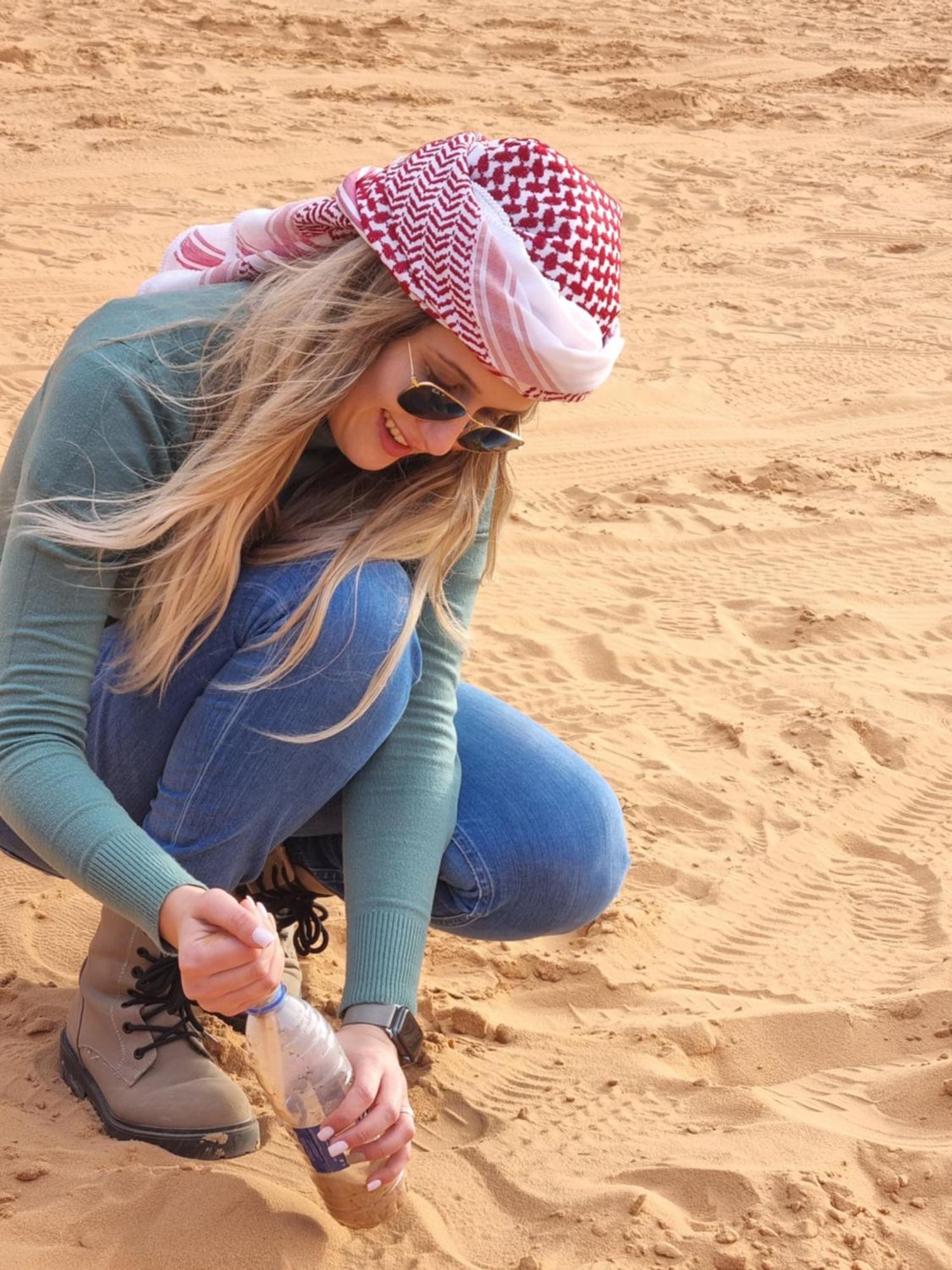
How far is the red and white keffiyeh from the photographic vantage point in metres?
1.71

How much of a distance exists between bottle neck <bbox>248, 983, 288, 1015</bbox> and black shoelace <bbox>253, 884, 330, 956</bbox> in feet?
1.73

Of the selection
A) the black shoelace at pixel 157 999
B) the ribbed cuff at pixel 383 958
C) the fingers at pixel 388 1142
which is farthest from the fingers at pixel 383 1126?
the black shoelace at pixel 157 999

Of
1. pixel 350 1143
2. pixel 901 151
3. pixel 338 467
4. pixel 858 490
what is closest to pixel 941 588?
pixel 858 490

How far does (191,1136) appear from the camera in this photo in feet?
6.42

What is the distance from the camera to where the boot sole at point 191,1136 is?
1951 mm

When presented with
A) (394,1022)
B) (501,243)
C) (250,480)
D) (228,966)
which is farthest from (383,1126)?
(501,243)

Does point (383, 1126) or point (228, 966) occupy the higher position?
point (228, 966)

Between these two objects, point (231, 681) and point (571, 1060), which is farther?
point (571, 1060)

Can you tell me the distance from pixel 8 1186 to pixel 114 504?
0.88 m

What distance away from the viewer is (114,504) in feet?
5.72

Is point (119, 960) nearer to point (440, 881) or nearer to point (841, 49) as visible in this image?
point (440, 881)

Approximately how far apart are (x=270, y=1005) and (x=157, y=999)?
1.59 ft

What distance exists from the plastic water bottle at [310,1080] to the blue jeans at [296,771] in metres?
0.29

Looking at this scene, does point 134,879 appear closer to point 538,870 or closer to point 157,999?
point 157,999
